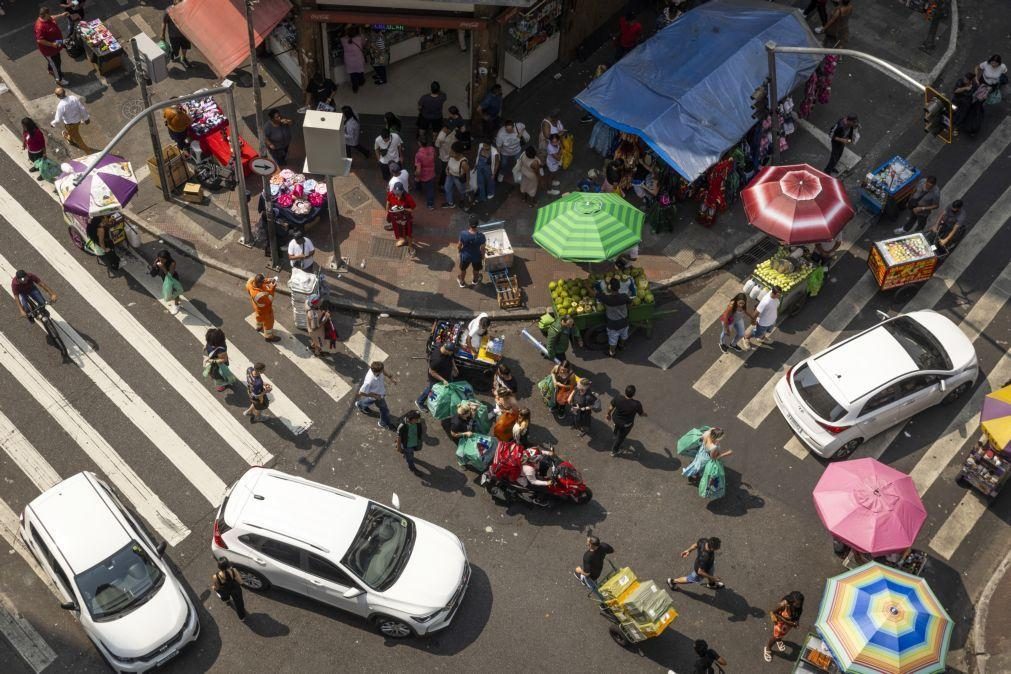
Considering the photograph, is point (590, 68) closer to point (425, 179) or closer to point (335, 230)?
point (425, 179)

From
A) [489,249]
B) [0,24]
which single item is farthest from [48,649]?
[0,24]

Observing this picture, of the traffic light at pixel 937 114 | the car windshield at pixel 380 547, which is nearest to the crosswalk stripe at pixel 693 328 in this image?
the traffic light at pixel 937 114

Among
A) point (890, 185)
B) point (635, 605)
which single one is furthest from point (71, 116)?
point (890, 185)

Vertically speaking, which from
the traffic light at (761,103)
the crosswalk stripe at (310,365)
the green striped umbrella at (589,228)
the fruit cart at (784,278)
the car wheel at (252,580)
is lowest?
the car wheel at (252,580)

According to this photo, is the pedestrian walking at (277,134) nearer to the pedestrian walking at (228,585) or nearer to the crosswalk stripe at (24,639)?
the pedestrian walking at (228,585)

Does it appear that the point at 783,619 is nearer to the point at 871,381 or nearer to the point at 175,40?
the point at 871,381

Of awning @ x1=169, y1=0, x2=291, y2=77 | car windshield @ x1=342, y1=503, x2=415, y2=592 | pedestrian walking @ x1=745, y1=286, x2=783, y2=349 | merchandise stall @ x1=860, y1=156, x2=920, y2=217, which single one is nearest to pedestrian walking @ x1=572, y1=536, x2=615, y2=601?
car windshield @ x1=342, y1=503, x2=415, y2=592
